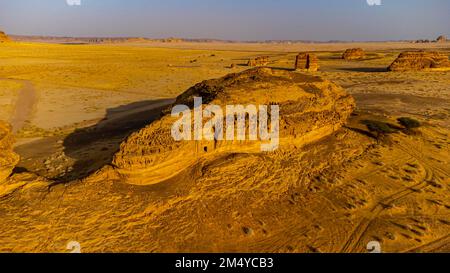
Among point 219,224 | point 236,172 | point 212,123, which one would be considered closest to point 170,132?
point 212,123

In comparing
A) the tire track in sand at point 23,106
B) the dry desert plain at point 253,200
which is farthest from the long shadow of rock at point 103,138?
the tire track in sand at point 23,106

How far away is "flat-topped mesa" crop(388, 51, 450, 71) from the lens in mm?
32688

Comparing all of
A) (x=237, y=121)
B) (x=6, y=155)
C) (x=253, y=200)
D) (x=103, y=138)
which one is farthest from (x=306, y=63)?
(x=6, y=155)

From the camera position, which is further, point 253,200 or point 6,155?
point 6,155

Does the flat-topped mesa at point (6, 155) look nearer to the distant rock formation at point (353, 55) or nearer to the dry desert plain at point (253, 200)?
the dry desert plain at point (253, 200)

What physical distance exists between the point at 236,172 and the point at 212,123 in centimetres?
135

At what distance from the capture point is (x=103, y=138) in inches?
527

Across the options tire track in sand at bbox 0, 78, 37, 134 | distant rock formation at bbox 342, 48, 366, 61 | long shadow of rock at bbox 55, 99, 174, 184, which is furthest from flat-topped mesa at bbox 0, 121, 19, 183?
distant rock formation at bbox 342, 48, 366, 61

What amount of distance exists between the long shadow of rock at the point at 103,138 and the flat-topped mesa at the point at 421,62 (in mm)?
25360

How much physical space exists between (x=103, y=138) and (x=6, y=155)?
5325 millimetres

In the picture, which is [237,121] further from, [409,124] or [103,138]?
[409,124]

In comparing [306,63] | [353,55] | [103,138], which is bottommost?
[103,138]

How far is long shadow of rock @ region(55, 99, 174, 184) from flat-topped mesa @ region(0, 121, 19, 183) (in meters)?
1.03

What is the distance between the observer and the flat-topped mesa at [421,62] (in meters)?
32.7
